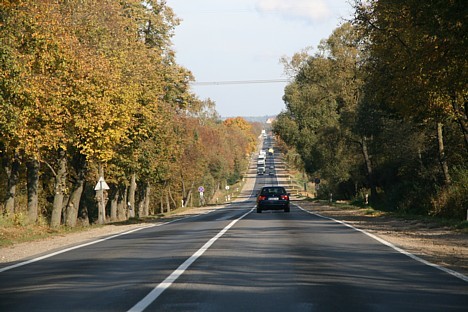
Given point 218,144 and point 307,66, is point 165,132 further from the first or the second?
point 218,144

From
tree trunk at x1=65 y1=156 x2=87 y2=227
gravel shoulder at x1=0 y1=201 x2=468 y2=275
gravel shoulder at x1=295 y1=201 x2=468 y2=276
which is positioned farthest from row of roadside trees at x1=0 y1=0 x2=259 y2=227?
gravel shoulder at x1=295 y1=201 x2=468 y2=276

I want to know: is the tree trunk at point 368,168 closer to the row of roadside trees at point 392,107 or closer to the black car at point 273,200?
the row of roadside trees at point 392,107

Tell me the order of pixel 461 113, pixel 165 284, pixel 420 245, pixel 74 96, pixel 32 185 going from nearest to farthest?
pixel 165 284 < pixel 420 245 < pixel 461 113 < pixel 74 96 < pixel 32 185

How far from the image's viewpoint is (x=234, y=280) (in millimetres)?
11602

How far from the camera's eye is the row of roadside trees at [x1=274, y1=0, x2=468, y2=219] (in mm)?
21000

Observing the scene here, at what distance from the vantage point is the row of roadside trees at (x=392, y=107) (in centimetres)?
2100

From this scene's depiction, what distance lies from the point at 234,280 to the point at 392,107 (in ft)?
64.9

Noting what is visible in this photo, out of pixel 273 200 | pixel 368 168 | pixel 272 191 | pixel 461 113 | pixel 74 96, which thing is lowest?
pixel 273 200

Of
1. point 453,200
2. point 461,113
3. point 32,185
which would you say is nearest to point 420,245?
point 453,200

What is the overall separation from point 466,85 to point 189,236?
9.77 m

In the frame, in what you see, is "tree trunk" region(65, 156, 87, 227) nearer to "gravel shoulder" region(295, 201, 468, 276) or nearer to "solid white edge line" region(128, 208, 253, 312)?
"gravel shoulder" region(295, 201, 468, 276)

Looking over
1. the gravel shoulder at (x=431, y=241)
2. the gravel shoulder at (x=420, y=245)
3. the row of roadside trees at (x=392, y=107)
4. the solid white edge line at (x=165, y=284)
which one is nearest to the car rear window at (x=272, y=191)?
the row of roadside trees at (x=392, y=107)

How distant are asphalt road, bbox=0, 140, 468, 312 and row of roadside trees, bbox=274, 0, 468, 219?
6.15 m

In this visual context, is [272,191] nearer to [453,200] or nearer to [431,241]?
[453,200]
